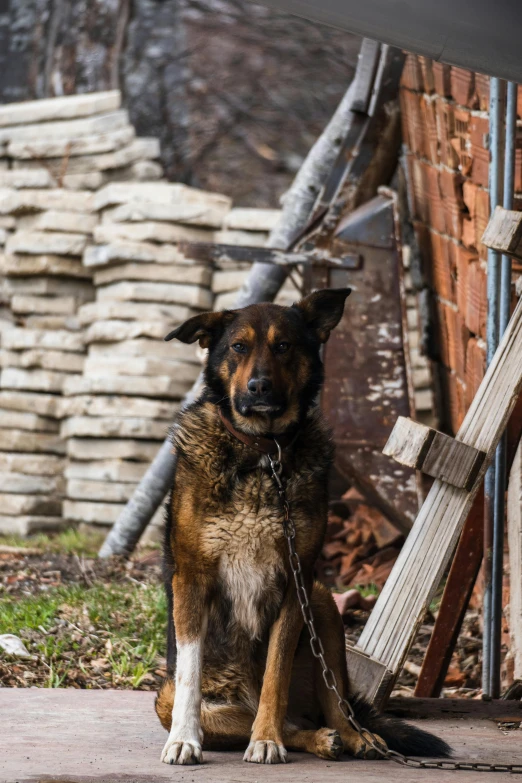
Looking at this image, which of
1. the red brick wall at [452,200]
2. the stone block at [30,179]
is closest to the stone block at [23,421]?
the stone block at [30,179]

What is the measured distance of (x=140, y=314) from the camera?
8766mm

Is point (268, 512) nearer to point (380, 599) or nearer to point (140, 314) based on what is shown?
point (380, 599)

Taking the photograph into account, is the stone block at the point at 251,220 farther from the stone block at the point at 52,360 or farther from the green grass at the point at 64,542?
the green grass at the point at 64,542

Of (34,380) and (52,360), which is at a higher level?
(52,360)

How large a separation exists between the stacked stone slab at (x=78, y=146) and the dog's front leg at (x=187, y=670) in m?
7.05

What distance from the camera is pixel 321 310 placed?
A: 3.57 meters

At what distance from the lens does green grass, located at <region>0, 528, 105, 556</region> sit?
25.4ft

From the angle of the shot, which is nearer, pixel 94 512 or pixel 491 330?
pixel 491 330

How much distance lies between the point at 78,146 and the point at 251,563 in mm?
7210

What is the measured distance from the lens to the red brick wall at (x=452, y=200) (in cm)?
516

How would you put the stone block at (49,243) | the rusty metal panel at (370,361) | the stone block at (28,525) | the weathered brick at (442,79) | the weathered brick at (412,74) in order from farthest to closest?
the stone block at (49,243) < the stone block at (28,525) < the rusty metal panel at (370,361) < the weathered brick at (412,74) < the weathered brick at (442,79)

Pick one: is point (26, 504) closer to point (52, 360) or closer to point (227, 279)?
point (52, 360)

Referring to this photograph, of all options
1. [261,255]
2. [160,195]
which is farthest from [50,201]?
[261,255]

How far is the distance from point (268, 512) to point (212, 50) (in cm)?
1324
